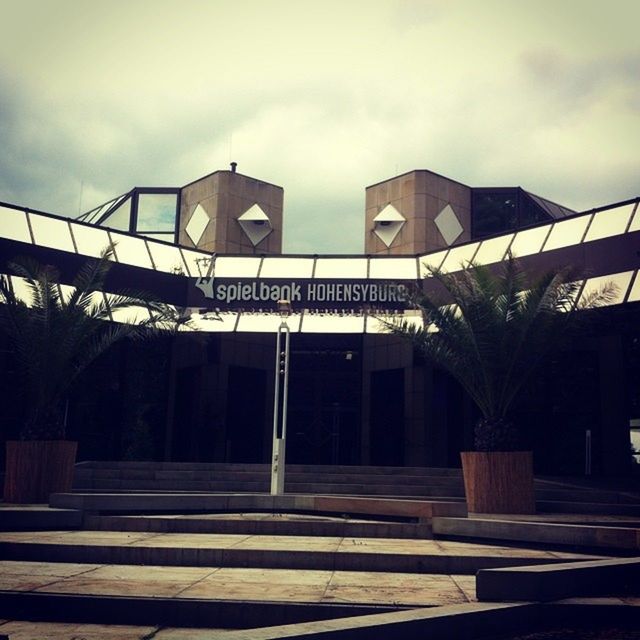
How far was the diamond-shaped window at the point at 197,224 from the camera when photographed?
3806cm

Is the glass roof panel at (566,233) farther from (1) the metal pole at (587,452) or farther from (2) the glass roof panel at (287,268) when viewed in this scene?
(2) the glass roof panel at (287,268)

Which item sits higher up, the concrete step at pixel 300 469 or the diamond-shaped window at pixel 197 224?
the diamond-shaped window at pixel 197 224

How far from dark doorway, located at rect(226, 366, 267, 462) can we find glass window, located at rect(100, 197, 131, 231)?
1718cm

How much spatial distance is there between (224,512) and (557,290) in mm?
7893

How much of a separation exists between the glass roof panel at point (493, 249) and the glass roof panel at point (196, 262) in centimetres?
929

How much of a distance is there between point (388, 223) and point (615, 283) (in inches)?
685

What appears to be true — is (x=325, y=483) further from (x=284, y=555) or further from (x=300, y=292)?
(x=300, y=292)

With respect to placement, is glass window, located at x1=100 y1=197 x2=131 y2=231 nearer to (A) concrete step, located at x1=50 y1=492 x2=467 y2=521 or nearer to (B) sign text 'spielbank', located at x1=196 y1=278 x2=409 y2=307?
(B) sign text 'spielbank', located at x1=196 y1=278 x2=409 y2=307

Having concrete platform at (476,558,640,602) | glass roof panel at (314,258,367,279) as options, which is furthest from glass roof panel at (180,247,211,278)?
concrete platform at (476,558,640,602)

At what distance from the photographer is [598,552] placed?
962cm

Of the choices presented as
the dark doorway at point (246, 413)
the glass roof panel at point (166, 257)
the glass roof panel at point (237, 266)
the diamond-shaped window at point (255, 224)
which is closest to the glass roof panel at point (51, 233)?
the glass roof panel at point (166, 257)

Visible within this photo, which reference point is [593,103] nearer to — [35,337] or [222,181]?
[35,337]

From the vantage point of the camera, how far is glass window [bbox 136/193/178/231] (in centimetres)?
4025

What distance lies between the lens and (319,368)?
1078 inches
